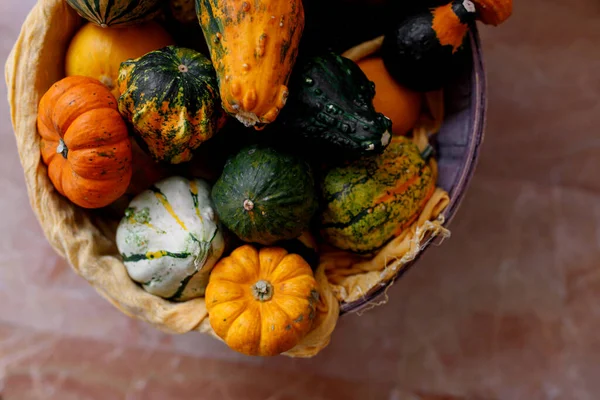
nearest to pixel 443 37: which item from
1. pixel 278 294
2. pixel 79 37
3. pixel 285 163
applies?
pixel 285 163

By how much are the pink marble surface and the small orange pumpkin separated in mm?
414

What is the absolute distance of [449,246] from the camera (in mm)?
1201

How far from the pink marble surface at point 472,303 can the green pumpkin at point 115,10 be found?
508 millimetres

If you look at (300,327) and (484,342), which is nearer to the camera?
(300,327)

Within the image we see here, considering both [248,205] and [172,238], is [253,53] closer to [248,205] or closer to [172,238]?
[248,205]

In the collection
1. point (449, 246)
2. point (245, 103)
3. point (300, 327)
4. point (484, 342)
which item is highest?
point (245, 103)

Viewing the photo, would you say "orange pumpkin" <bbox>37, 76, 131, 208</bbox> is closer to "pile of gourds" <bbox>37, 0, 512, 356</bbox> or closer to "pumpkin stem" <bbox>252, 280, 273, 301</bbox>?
"pile of gourds" <bbox>37, 0, 512, 356</bbox>

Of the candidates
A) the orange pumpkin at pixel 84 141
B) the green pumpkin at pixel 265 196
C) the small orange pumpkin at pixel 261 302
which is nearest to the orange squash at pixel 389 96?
the green pumpkin at pixel 265 196

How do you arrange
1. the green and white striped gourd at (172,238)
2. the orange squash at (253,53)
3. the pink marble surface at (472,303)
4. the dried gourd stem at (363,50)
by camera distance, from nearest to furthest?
the orange squash at (253,53) → the green and white striped gourd at (172,238) → the dried gourd stem at (363,50) → the pink marble surface at (472,303)

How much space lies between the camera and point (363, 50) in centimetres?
95

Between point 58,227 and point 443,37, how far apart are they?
28.6 inches

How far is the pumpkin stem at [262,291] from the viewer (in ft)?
2.61

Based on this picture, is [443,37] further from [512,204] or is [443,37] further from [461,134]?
[512,204]

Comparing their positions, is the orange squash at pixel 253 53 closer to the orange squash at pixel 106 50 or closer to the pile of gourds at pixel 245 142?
the pile of gourds at pixel 245 142
